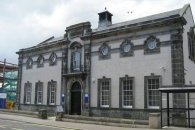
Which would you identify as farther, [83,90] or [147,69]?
[83,90]

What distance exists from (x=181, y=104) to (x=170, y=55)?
3.92 m

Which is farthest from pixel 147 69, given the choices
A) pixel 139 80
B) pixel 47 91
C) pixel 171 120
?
pixel 47 91

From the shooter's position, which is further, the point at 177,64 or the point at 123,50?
the point at 123,50

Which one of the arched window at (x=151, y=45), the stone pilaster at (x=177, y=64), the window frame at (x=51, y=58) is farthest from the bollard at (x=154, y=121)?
the window frame at (x=51, y=58)

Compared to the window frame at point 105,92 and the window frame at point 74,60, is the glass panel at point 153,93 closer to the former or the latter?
the window frame at point 105,92

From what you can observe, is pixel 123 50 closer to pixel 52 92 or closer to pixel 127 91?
pixel 127 91

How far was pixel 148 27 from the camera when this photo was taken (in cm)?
2414

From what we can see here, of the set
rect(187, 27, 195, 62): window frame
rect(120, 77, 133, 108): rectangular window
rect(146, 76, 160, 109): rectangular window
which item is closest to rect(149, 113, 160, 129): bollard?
rect(146, 76, 160, 109): rectangular window

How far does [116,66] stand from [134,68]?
79.1 inches

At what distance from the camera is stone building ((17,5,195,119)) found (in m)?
22.7

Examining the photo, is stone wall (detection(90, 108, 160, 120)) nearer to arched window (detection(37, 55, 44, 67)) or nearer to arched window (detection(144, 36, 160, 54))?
arched window (detection(144, 36, 160, 54))

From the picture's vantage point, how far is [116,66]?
2608 centimetres

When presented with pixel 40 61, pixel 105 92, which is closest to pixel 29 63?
pixel 40 61

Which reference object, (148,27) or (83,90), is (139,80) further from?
(83,90)
